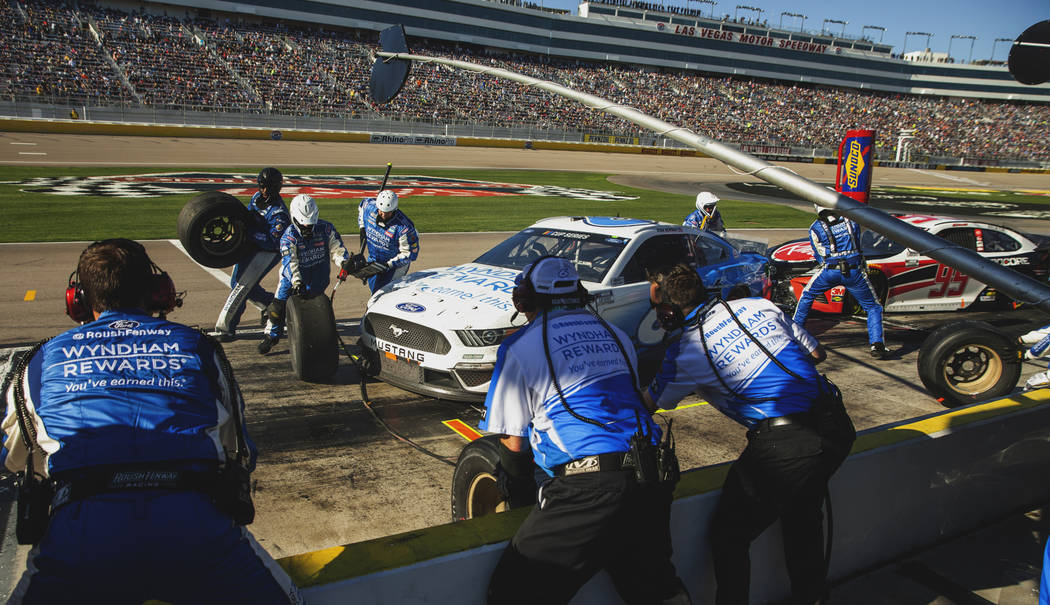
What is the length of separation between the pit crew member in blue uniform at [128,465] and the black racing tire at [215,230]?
18.5ft

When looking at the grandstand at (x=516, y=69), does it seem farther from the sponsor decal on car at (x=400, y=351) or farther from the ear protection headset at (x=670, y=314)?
the ear protection headset at (x=670, y=314)

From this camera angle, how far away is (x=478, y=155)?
3684 cm

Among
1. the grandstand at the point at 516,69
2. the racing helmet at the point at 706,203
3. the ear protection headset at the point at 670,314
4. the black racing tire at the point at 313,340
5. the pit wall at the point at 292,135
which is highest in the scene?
the grandstand at the point at 516,69

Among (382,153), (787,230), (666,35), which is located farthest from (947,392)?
(666,35)

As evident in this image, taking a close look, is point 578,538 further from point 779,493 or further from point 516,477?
point 779,493

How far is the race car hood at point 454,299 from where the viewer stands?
6020 millimetres

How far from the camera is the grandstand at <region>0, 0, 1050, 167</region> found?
3972 cm

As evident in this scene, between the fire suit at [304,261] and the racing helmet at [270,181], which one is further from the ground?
the racing helmet at [270,181]

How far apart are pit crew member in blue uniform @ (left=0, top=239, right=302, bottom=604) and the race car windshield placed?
507 centimetres

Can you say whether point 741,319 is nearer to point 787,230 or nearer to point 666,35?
point 787,230

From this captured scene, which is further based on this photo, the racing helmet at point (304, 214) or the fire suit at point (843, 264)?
the fire suit at point (843, 264)

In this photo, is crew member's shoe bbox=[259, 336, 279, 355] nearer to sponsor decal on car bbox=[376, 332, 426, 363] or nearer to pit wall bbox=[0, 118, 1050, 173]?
sponsor decal on car bbox=[376, 332, 426, 363]

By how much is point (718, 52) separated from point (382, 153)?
56013 mm

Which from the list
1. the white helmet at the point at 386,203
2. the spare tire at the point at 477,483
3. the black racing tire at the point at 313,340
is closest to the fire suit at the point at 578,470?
the spare tire at the point at 477,483
